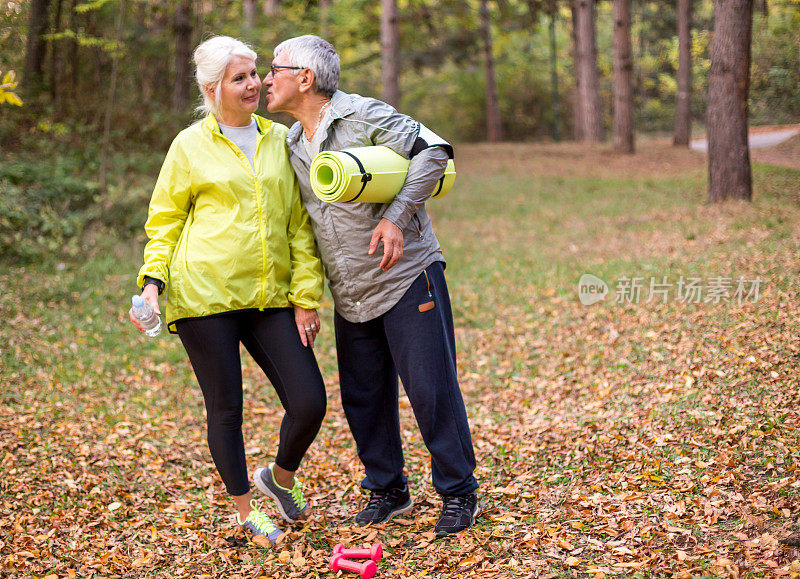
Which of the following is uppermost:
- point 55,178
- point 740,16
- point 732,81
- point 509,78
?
point 509,78

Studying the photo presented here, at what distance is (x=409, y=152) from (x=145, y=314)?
4.45 feet

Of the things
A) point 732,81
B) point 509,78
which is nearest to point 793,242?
point 732,81

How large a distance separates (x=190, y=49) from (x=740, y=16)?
8.21m

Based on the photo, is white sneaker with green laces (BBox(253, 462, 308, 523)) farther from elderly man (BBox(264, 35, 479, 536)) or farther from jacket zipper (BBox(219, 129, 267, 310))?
jacket zipper (BBox(219, 129, 267, 310))

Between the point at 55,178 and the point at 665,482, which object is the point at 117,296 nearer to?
the point at 55,178

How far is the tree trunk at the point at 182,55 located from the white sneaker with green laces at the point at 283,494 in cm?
962

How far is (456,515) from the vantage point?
3.53 m

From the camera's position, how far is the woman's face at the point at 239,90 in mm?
3225

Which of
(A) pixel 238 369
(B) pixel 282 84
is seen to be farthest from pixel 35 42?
(A) pixel 238 369

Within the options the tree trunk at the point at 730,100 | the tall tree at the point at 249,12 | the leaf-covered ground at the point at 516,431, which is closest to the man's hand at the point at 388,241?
the leaf-covered ground at the point at 516,431

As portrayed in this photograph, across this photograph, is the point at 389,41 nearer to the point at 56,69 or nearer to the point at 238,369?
the point at 56,69

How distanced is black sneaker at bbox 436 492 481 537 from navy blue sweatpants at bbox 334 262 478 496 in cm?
6

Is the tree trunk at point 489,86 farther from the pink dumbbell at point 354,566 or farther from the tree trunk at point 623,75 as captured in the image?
the pink dumbbell at point 354,566

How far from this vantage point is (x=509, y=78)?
28.5m
